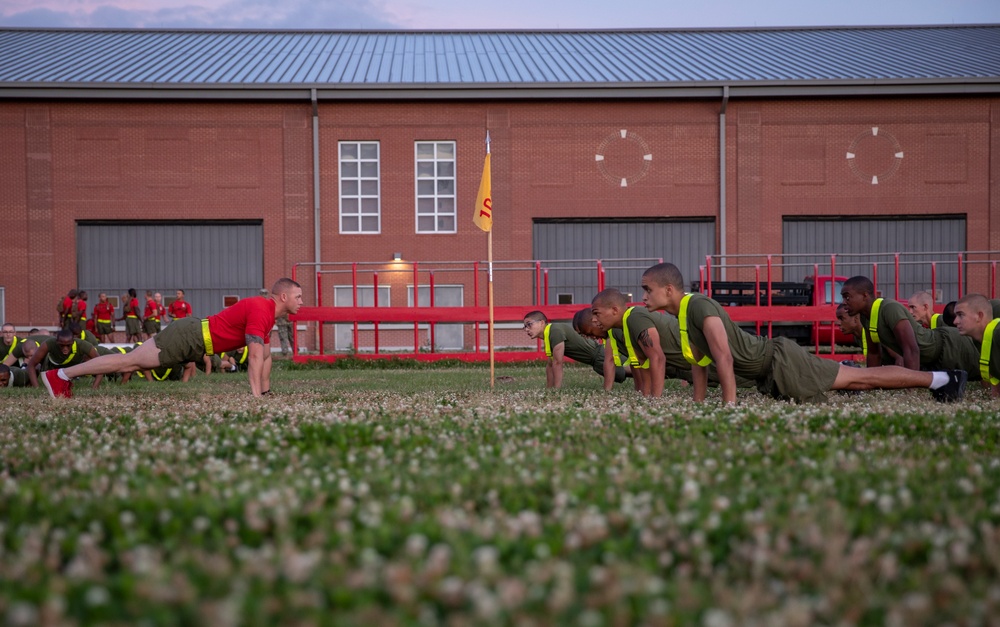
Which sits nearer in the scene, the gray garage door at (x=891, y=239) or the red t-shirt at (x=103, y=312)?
the red t-shirt at (x=103, y=312)

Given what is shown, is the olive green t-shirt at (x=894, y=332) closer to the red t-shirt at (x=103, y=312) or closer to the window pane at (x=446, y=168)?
Answer: the window pane at (x=446, y=168)

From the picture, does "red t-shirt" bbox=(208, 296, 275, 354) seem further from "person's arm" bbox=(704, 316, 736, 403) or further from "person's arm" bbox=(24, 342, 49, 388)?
"person's arm" bbox=(704, 316, 736, 403)

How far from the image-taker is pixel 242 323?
523 inches

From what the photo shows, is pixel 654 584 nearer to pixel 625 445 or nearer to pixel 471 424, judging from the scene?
pixel 625 445

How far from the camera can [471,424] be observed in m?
7.61

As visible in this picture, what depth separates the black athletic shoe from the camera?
36.0 feet

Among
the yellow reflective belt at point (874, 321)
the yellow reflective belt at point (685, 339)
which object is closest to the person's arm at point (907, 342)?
the yellow reflective belt at point (874, 321)

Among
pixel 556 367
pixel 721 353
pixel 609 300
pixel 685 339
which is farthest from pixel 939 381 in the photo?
pixel 556 367

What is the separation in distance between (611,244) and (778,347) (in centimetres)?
2591

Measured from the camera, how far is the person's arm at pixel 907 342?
12508mm

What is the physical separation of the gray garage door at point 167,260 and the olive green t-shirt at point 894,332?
27.4m

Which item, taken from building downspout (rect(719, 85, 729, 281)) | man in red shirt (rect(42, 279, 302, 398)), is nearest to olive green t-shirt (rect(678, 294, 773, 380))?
man in red shirt (rect(42, 279, 302, 398))

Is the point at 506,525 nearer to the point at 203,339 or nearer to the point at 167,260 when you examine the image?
the point at 203,339

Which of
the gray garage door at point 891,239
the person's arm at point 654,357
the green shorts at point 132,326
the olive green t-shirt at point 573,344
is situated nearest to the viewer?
the person's arm at point 654,357
